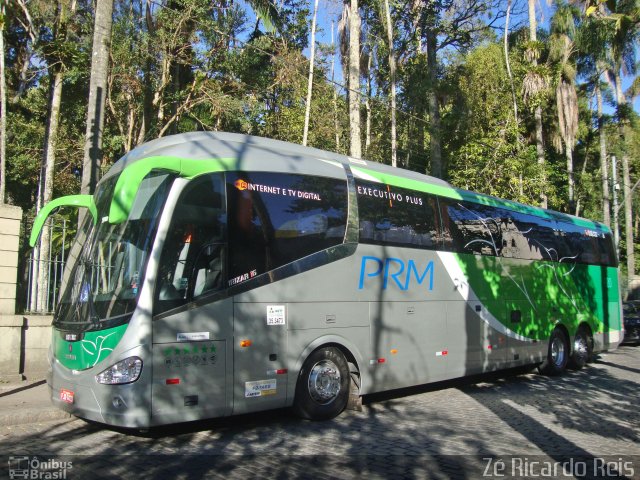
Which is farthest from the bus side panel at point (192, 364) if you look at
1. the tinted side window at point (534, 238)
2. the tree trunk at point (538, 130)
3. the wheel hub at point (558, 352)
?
the tree trunk at point (538, 130)

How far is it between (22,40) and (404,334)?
18.5 m

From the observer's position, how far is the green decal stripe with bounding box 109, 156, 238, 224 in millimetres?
5641

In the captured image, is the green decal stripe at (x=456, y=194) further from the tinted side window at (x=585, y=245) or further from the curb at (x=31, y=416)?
the curb at (x=31, y=416)

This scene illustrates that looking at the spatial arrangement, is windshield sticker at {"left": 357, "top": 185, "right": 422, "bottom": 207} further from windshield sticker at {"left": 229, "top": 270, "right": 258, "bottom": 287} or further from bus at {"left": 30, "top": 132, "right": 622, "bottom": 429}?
windshield sticker at {"left": 229, "top": 270, "right": 258, "bottom": 287}

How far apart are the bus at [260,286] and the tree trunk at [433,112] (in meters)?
9.27

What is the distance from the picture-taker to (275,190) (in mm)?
7543

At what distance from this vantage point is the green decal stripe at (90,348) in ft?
20.1

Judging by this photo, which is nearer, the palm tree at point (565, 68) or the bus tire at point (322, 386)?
the bus tire at point (322, 386)

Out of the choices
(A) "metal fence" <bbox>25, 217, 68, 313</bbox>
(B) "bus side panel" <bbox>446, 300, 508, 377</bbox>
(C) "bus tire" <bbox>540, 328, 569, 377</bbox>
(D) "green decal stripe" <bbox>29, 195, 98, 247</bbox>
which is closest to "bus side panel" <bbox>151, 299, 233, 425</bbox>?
(D) "green decal stripe" <bbox>29, 195, 98, 247</bbox>

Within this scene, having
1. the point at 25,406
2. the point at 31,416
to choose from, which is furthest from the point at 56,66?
the point at 31,416

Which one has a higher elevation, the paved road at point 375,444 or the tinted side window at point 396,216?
the tinted side window at point 396,216

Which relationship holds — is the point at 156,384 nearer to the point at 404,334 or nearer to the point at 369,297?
the point at 369,297

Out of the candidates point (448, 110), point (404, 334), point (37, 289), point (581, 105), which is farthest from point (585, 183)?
point (37, 289)

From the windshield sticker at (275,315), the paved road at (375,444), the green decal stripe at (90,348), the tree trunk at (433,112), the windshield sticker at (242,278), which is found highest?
the tree trunk at (433,112)
